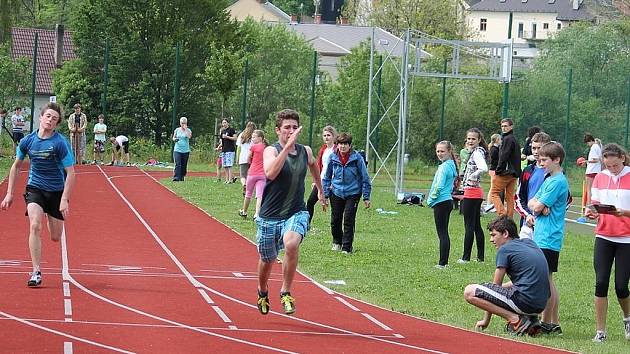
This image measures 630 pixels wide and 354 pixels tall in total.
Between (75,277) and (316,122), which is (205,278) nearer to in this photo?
(75,277)

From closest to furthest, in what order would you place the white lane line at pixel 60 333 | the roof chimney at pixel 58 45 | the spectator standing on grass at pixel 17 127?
1. the white lane line at pixel 60 333
2. the spectator standing on grass at pixel 17 127
3. the roof chimney at pixel 58 45

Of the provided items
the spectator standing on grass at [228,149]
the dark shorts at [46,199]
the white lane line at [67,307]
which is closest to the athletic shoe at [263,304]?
the white lane line at [67,307]

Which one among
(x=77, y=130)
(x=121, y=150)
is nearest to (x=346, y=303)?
(x=77, y=130)

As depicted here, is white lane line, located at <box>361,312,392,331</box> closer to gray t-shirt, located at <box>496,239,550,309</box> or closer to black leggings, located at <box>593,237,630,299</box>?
gray t-shirt, located at <box>496,239,550,309</box>

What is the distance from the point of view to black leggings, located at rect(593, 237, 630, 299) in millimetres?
11102

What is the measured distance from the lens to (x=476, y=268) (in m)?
16.7

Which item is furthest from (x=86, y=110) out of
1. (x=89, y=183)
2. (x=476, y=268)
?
(x=476, y=268)

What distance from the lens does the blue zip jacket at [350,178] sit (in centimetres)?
1730

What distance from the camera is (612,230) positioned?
11.1 metres

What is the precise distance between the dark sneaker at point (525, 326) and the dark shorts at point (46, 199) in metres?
4.97

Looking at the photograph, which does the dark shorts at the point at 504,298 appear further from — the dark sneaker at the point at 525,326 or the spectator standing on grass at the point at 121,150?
the spectator standing on grass at the point at 121,150

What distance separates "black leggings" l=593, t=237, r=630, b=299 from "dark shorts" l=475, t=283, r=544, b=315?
2.03ft

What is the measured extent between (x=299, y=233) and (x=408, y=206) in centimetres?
1671

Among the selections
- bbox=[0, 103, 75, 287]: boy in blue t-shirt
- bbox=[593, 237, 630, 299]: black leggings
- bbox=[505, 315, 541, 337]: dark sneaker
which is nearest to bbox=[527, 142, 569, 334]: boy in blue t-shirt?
bbox=[505, 315, 541, 337]: dark sneaker
